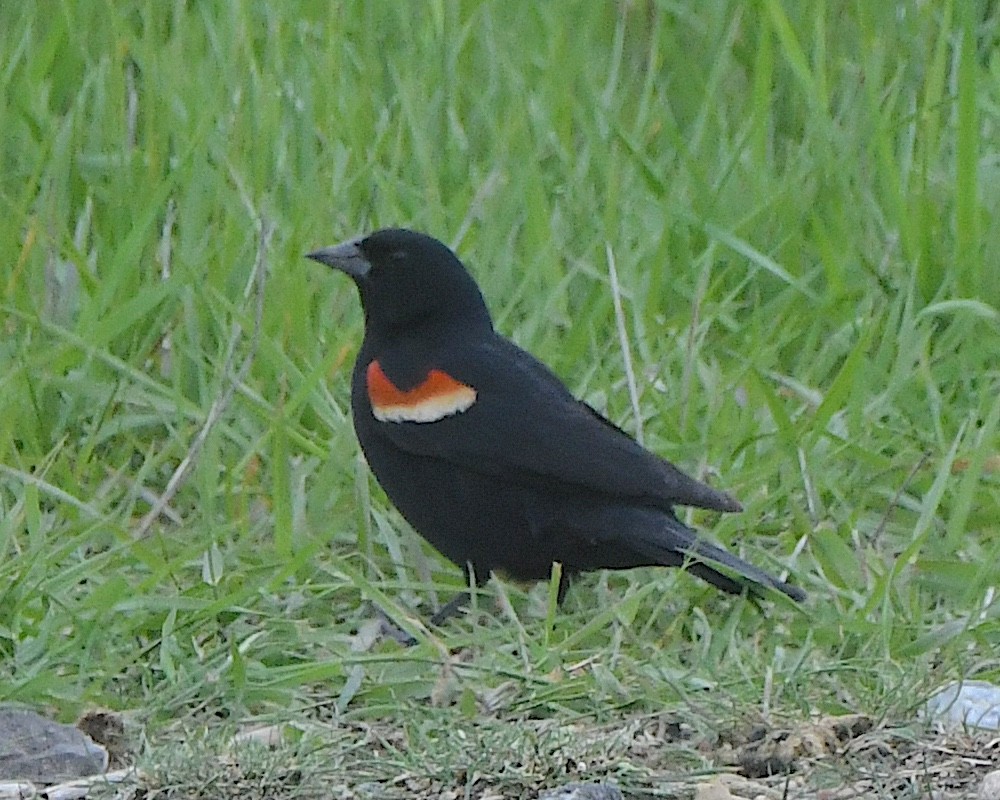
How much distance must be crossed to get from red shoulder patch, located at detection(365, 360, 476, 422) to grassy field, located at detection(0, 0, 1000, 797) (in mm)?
264

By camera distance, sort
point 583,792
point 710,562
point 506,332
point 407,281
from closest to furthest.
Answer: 1. point 583,792
2. point 710,562
3. point 407,281
4. point 506,332

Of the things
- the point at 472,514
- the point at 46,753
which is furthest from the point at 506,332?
the point at 46,753

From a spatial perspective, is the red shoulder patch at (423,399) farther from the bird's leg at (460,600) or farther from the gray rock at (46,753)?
the gray rock at (46,753)

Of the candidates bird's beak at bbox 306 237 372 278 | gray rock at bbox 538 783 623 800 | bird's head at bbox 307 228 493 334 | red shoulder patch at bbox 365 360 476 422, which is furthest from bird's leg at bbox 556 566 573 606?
gray rock at bbox 538 783 623 800

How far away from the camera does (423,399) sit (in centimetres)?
387

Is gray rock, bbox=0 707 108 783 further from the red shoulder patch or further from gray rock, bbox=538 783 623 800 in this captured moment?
the red shoulder patch

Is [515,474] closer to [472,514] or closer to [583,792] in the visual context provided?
[472,514]

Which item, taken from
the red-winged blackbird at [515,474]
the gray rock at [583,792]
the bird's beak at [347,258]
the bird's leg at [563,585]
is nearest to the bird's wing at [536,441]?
the red-winged blackbird at [515,474]

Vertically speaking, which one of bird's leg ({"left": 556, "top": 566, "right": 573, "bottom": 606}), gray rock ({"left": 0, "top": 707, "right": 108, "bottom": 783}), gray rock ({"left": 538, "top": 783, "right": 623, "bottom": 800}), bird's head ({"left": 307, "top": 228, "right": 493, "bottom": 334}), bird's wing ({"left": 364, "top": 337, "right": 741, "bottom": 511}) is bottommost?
bird's leg ({"left": 556, "top": 566, "right": 573, "bottom": 606})

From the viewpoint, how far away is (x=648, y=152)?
5.52 metres

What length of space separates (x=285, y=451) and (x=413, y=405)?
1.11 feet

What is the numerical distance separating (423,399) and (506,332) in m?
0.92

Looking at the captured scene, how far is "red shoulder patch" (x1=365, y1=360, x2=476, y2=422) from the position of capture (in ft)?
12.6

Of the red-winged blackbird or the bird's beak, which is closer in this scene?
the red-winged blackbird
